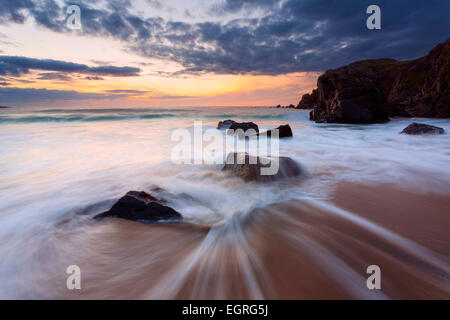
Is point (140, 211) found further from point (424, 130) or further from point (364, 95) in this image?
point (364, 95)

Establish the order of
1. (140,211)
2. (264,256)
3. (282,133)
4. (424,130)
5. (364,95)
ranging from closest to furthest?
(264,256)
(140,211)
(424,130)
(282,133)
(364,95)

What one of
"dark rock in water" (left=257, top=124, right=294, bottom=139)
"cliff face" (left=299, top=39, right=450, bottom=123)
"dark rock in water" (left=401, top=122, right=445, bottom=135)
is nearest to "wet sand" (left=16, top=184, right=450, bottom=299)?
"dark rock in water" (left=257, top=124, right=294, bottom=139)

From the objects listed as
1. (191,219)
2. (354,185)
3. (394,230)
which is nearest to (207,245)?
(191,219)

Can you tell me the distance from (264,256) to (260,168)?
86.0 inches

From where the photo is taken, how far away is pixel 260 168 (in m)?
3.88

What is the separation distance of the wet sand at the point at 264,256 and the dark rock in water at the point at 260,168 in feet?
3.58

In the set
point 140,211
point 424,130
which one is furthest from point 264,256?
point 424,130

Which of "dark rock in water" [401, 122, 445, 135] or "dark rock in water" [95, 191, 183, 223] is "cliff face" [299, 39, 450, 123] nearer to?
"dark rock in water" [401, 122, 445, 135]

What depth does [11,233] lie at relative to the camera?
97.7 inches

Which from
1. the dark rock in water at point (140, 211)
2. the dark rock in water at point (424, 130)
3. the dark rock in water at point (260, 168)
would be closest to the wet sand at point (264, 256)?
the dark rock in water at point (140, 211)

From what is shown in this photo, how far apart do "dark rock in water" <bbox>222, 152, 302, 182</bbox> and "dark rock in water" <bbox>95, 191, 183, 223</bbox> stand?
1717 millimetres

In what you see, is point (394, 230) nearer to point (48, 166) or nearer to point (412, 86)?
point (48, 166)

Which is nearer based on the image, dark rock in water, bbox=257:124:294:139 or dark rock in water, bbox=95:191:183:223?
dark rock in water, bbox=95:191:183:223

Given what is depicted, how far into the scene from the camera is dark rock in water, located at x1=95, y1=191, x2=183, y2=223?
248 cm
